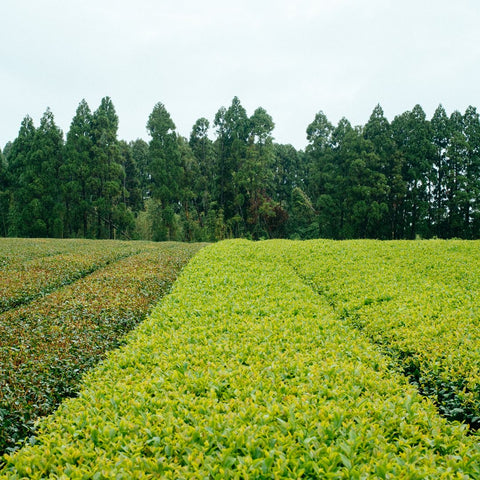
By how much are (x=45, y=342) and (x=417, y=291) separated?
788 cm

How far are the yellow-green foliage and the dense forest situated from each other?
95.2 ft

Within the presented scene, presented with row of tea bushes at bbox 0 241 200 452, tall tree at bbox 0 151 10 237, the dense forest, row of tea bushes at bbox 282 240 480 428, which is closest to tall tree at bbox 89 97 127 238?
the dense forest

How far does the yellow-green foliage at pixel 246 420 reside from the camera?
254 centimetres

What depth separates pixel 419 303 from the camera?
7410 millimetres

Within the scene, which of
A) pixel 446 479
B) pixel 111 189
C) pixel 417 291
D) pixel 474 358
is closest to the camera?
pixel 446 479

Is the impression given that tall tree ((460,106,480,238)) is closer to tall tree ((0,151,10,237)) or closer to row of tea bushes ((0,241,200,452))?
row of tea bushes ((0,241,200,452))

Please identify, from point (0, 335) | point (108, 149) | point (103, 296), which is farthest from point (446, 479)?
point (108, 149)

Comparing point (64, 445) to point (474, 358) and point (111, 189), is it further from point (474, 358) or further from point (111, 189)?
point (111, 189)

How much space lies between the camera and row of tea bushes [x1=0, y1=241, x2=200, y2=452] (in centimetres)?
450

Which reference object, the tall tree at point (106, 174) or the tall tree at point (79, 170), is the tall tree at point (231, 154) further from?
the tall tree at point (79, 170)

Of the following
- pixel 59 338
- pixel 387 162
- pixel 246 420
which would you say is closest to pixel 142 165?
pixel 387 162

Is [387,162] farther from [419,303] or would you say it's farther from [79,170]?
[419,303]

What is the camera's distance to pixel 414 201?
32625mm

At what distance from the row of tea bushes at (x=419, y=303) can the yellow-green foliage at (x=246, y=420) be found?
657mm
